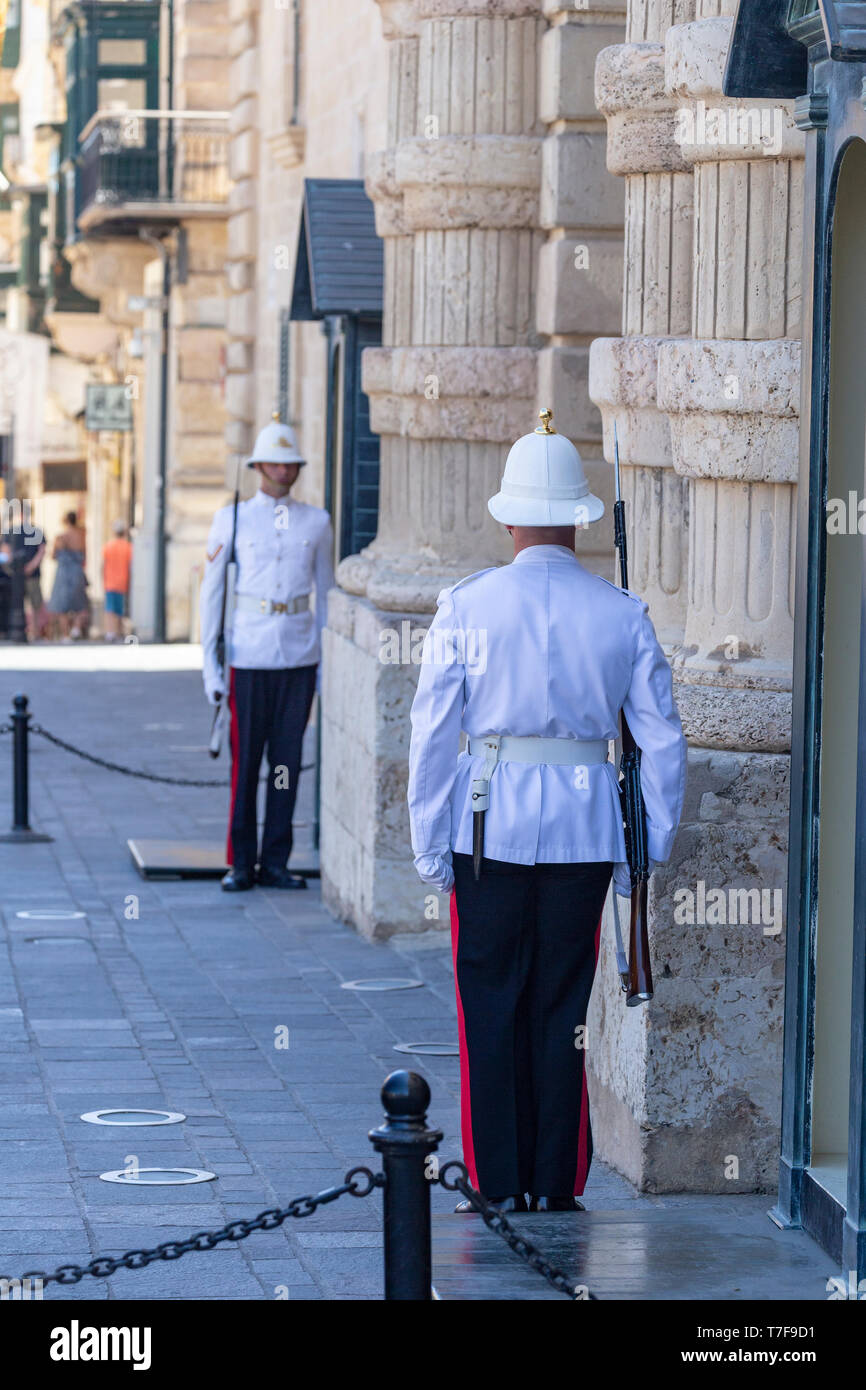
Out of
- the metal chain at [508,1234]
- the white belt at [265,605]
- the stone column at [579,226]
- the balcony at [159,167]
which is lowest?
the metal chain at [508,1234]

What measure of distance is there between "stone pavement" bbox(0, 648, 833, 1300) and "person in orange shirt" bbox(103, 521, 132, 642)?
17070 mm

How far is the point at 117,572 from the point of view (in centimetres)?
3002

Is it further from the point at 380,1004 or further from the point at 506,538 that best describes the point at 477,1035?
the point at 506,538

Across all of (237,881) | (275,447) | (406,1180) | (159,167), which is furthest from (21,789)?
(159,167)

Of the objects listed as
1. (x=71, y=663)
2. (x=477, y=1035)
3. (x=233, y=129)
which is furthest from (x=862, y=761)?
(x=71, y=663)

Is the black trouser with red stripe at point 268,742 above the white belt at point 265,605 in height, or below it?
below

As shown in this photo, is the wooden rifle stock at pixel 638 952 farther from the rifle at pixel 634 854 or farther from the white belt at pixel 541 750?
the white belt at pixel 541 750

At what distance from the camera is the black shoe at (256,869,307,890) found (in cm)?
1135

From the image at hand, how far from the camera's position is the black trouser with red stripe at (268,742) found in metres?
11.1

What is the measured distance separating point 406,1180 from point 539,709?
176 centimetres

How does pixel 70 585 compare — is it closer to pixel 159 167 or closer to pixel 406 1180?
pixel 159 167

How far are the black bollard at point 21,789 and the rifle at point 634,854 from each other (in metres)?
7.12

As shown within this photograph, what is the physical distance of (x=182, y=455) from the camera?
29.0m

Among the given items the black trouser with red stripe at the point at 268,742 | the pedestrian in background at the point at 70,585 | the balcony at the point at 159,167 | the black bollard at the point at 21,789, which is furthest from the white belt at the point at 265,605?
the pedestrian in background at the point at 70,585
